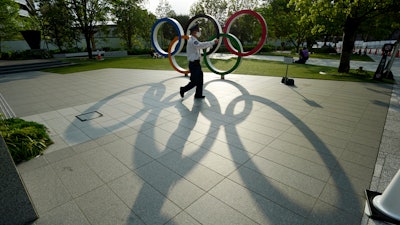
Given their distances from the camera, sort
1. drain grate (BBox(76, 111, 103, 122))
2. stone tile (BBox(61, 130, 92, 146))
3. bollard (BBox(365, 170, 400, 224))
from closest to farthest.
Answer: bollard (BBox(365, 170, 400, 224)) → stone tile (BBox(61, 130, 92, 146)) → drain grate (BBox(76, 111, 103, 122))

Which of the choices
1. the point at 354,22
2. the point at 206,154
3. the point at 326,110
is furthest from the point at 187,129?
the point at 354,22

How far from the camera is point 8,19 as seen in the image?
72.6 ft

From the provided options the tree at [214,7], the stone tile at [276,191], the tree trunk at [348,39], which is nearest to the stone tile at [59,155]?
the stone tile at [276,191]

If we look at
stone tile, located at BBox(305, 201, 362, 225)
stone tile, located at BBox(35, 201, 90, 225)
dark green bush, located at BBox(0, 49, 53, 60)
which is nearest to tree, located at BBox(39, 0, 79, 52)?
dark green bush, located at BBox(0, 49, 53, 60)

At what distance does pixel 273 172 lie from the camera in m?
3.35

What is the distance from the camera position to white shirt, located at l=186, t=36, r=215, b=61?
21.9 feet

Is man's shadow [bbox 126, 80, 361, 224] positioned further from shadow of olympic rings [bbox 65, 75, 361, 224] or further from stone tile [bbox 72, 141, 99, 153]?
stone tile [bbox 72, 141, 99, 153]

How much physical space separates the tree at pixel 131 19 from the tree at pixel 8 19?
1055 centimetres

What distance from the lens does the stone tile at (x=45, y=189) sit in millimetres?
2736

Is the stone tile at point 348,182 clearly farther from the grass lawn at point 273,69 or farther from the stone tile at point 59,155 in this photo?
the grass lawn at point 273,69

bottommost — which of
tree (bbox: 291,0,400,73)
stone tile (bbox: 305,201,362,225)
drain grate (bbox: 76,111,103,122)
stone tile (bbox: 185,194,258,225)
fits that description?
stone tile (bbox: 305,201,362,225)

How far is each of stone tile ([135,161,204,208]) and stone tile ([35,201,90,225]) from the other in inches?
36.8

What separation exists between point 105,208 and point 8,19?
96.2 feet

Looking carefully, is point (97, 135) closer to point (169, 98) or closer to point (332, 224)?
point (169, 98)
